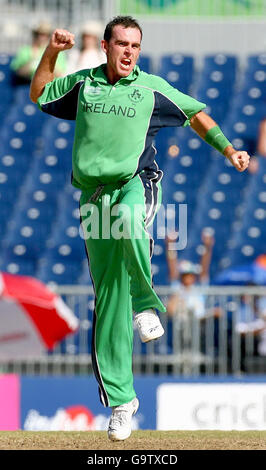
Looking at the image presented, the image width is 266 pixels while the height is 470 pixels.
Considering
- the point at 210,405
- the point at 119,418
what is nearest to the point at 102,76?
the point at 119,418

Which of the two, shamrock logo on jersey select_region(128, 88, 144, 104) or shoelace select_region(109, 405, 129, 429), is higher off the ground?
shamrock logo on jersey select_region(128, 88, 144, 104)

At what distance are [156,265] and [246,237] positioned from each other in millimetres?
1353

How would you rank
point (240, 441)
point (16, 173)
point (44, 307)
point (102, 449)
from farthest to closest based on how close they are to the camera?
point (16, 173), point (44, 307), point (240, 441), point (102, 449)

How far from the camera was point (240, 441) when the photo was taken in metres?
6.89

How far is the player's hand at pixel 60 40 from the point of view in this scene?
6.71 m

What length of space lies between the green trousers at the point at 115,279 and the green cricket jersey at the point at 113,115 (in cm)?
12

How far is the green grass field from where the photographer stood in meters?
6.59

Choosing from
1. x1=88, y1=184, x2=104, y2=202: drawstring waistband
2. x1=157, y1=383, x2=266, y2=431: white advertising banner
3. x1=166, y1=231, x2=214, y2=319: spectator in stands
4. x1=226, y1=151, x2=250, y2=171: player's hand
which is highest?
x1=226, y1=151, x2=250, y2=171: player's hand

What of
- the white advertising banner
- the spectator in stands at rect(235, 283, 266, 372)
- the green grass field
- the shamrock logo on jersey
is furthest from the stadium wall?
the shamrock logo on jersey

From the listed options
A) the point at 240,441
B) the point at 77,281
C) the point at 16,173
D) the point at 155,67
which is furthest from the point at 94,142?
the point at 155,67

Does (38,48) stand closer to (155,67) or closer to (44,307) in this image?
(155,67)

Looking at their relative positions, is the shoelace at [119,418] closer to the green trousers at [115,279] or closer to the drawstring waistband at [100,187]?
the green trousers at [115,279]

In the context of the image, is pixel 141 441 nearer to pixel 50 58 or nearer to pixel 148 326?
pixel 148 326

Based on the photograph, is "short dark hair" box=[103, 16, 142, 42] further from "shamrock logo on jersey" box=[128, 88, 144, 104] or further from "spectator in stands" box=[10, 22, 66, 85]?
"spectator in stands" box=[10, 22, 66, 85]
